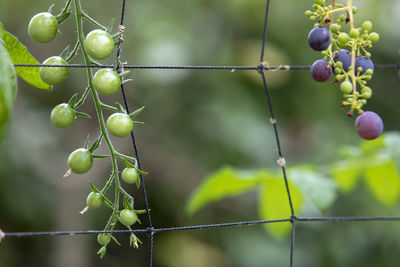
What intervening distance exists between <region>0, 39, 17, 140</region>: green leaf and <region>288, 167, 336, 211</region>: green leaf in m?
0.44

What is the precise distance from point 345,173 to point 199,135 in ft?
3.41

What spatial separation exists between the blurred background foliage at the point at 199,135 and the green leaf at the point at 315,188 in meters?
1.03

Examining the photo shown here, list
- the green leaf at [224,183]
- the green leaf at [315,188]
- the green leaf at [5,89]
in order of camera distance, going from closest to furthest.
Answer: the green leaf at [5,89], the green leaf at [315,188], the green leaf at [224,183]

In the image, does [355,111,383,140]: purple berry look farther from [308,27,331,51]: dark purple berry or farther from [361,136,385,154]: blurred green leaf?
[361,136,385,154]: blurred green leaf

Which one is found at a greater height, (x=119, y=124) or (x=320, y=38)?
(x=320, y=38)

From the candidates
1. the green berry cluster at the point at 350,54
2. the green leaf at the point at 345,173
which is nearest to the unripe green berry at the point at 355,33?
the green berry cluster at the point at 350,54

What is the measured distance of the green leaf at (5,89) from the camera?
0.38 metres

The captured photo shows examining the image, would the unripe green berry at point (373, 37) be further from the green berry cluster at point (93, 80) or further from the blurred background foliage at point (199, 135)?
the blurred background foliage at point (199, 135)

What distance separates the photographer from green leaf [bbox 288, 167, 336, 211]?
2.31 feet

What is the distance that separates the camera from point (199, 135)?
6.26ft

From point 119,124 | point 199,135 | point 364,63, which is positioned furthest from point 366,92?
point 199,135

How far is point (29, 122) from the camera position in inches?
70.1

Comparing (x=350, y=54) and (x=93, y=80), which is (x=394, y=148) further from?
(x=93, y=80)

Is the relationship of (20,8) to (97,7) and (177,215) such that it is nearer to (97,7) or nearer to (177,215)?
(97,7)
